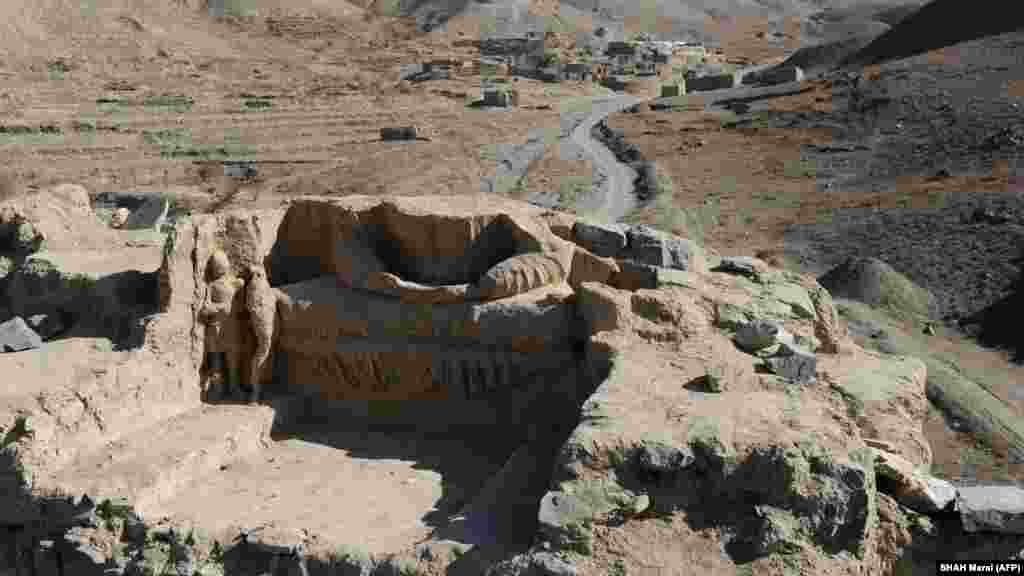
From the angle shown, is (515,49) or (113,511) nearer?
(113,511)

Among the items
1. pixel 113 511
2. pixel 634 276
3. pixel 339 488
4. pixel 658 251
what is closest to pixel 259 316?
pixel 339 488

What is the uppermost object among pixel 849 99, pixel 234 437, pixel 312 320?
pixel 849 99

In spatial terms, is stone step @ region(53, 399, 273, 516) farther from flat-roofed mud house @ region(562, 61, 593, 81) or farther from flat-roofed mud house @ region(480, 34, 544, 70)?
flat-roofed mud house @ region(480, 34, 544, 70)

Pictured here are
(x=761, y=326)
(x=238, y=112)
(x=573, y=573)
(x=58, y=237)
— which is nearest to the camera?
(x=573, y=573)

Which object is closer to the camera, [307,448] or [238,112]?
[307,448]

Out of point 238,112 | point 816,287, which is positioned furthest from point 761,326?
point 238,112

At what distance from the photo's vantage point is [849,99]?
42219 millimetres

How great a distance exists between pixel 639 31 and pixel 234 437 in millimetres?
82675

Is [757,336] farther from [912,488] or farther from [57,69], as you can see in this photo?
[57,69]

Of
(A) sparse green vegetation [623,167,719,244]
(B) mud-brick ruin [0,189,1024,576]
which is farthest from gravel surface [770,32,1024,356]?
(B) mud-brick ruin [0,189,1024,576]

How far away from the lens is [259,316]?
12680 millimetres

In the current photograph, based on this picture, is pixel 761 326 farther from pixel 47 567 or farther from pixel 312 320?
pixel 47 567

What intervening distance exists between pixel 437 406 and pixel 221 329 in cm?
289

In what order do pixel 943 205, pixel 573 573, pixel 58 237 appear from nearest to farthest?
1. pixel 573 573
2. pixel 58 237
3. pixel 943 205
